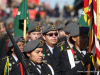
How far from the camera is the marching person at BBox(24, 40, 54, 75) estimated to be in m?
4.35

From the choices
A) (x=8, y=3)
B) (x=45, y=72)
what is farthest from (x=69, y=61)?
(x=8, y=3)

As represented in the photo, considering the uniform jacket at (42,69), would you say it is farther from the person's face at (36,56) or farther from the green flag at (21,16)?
the green flag at (21,16)

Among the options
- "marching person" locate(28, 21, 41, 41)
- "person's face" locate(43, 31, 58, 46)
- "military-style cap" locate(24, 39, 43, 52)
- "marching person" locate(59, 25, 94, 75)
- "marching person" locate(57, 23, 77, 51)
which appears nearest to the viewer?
"marching person" locate(59, 25, 94, 75)

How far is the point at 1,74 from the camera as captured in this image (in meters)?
5.11

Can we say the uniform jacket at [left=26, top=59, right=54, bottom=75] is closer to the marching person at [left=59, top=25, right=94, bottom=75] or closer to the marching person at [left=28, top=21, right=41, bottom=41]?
the marching person at [left=59, top=25, right=94, bottom=75]

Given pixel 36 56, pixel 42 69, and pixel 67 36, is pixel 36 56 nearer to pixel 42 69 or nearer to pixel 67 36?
pixel 42 69

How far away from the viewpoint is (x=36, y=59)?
4.36 meters

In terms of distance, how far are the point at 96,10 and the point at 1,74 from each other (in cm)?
266

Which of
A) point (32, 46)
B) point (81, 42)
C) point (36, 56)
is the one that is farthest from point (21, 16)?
point (81, 42)

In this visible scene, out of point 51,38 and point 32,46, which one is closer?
point 32,46

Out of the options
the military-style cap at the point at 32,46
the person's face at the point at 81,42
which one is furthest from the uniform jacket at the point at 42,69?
the person's face at the point at 81,42

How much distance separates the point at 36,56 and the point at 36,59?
6cm

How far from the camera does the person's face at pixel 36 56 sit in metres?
4.37

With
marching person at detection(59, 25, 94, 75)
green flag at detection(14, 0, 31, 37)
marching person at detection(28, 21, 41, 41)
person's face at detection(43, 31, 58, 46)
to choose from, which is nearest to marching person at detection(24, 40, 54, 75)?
marching person at detection(59, 25, 94, 75)
